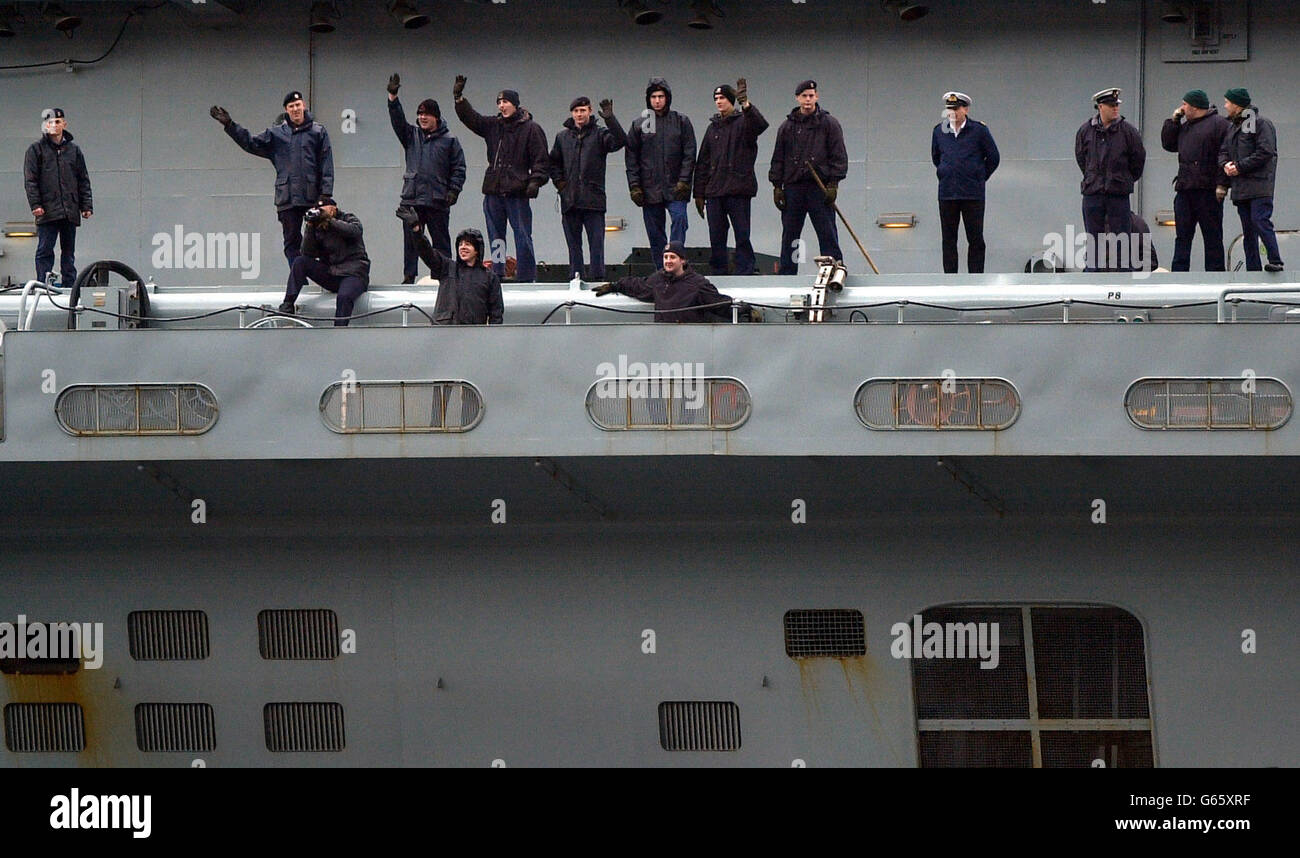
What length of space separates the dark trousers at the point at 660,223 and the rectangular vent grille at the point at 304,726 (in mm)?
4164

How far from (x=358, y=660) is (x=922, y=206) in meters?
6.83

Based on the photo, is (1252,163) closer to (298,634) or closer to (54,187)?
(298,634)

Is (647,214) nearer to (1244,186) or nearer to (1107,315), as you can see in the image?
(1107,315)

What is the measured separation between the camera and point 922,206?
44.2ft

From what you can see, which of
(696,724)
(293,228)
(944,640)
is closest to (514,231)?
(293,228)

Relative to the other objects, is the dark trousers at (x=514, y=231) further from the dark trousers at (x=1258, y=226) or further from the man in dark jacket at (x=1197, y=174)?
the dark trousers at (x=1258, y=226)

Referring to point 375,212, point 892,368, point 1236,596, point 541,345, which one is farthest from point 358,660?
point 375,212

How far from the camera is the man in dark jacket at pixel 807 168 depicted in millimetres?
10984

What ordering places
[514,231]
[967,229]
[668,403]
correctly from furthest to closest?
[514,231], [967,229], [668,403]

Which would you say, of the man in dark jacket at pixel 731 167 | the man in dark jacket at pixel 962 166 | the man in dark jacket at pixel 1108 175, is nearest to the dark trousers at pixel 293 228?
the man in dark jacket at pixel 731 167

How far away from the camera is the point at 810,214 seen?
11156 millimetres

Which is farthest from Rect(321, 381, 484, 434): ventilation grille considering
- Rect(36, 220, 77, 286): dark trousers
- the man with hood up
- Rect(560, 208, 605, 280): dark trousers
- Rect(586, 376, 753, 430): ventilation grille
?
Rect(36, 220, 77, 286): dark trousers

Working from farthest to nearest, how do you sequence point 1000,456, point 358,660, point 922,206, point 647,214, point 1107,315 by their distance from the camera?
1. point 922,206
2. point 647,214
3. point 1107,315
4. point 358,660
5. point 1000,456

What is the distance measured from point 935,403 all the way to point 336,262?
4.35m
